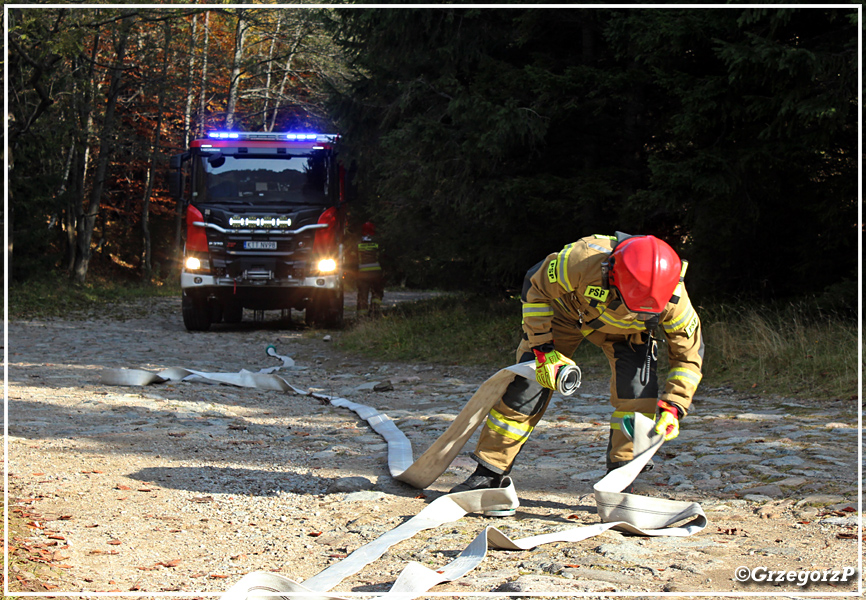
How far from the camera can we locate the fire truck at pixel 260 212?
13.7m

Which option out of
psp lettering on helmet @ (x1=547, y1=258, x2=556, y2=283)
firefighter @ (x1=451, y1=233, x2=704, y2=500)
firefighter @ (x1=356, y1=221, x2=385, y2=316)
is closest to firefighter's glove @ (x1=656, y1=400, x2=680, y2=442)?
firefighter @ (x1=451, y1=233, x2=704, y2=500)

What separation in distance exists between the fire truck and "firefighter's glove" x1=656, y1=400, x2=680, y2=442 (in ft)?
33.7

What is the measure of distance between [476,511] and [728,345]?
19.5ft

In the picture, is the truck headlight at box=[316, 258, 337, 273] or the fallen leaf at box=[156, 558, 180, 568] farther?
the truck headlight at box=[316, 258, 337, 273]

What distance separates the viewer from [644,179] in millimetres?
12047

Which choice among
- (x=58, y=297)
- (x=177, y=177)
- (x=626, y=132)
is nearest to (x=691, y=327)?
(x=626, y=132)

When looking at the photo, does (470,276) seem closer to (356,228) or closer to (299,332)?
(299,332)

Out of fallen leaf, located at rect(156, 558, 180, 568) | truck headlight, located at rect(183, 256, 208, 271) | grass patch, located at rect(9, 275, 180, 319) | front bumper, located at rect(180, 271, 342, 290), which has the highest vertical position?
fallen leaf, located at rect(156, 558, 180, 568)

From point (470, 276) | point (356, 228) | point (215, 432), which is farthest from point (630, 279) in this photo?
point (356, 228)

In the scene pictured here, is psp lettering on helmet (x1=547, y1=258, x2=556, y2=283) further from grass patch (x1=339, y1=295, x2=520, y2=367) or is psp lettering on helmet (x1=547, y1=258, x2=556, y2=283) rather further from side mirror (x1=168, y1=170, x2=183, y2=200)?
side mirror (x1=168, y1=170, x2=183, y2=200)

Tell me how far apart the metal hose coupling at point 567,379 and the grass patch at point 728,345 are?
4585mm

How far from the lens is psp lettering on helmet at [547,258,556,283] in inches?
163

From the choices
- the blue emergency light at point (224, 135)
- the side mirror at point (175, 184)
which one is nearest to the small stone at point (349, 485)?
the side mirror at point (175, 184)

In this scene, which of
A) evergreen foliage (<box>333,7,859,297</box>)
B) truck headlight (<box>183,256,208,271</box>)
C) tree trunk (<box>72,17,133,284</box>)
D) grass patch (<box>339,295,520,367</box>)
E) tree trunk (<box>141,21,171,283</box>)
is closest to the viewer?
evergreen foliage (<box>333,7,859,297</box>)
